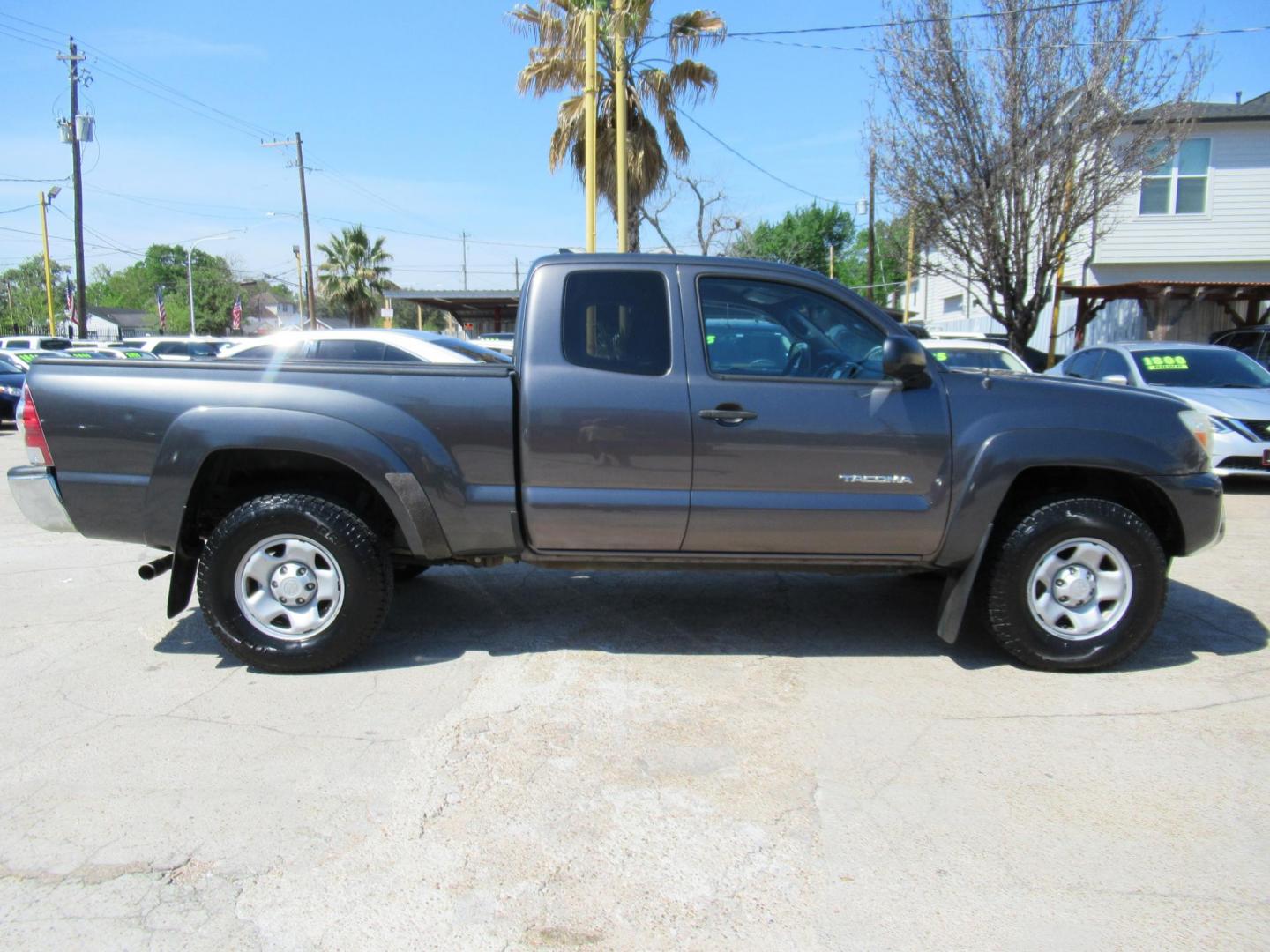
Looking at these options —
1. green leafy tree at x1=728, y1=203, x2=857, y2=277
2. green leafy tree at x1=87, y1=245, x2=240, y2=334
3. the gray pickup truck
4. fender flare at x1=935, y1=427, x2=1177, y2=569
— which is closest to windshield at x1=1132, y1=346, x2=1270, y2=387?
the gray pickup truck

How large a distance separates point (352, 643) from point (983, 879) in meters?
2.87

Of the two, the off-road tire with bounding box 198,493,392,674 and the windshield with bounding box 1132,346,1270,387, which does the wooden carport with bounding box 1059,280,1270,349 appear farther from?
the off-road tire with bounding box 198,493,392,674

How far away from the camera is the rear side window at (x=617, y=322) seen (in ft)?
14.0

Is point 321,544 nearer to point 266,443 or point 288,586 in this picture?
point 288,586

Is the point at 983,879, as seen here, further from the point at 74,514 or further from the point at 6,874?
the point at 74,514

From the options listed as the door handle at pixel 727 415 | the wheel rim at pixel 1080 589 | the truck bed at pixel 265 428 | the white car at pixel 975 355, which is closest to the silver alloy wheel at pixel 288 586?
the truck bed at pixel 265 428

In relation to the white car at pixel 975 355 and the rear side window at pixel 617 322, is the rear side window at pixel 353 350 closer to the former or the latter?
the rear side window at pixel 617 322

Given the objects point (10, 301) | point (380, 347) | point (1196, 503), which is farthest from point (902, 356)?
point (10, 301)

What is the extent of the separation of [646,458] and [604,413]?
282 millimetres

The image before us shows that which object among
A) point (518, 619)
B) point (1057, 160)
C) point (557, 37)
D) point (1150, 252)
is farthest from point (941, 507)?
point (1150, 252)

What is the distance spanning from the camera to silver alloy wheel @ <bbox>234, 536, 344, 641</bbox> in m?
4.26

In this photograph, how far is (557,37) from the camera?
18.0 m

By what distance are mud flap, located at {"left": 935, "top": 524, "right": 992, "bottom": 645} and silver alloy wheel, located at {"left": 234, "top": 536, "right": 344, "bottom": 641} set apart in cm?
287

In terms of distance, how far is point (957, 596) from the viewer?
14.3 ft
